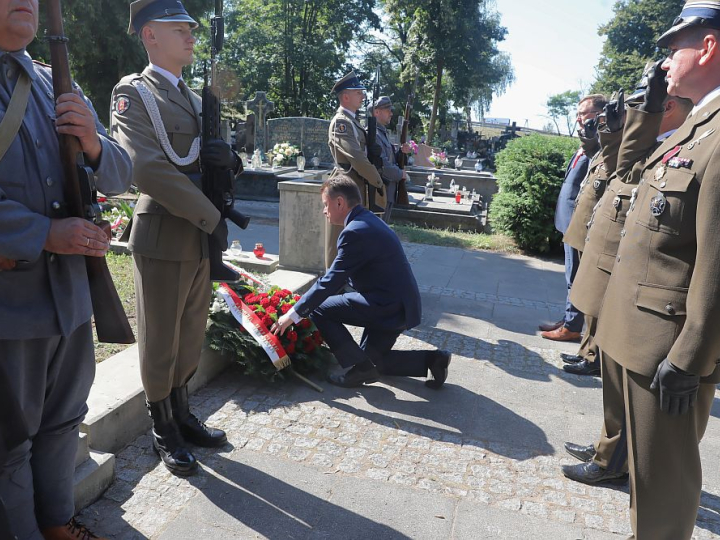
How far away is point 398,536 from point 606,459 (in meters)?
1.30

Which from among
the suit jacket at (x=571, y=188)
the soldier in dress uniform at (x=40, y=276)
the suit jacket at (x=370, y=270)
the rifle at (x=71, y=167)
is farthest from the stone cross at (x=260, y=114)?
the rifle at (x=71, y=167)

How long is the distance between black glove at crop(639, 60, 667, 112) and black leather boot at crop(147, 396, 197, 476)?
9.84 feet

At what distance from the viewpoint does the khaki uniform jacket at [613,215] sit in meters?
3.28

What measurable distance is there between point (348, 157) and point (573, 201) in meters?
2.26

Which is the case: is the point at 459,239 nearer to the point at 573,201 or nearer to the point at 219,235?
the point at 573,201

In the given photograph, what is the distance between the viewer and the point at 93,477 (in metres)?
2.68

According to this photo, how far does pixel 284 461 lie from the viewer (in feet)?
10.4

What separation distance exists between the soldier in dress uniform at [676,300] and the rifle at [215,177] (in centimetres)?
193

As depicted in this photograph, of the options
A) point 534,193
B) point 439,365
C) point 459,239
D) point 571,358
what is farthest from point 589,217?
point 459,239

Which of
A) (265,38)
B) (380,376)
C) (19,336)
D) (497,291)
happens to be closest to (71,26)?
(497,291)

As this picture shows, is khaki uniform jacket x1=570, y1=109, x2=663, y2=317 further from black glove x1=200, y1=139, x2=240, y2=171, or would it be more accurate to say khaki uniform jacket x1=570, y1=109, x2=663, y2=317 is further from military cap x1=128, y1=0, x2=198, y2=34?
military cap x1=128, y1=0, x2=198, y2=34

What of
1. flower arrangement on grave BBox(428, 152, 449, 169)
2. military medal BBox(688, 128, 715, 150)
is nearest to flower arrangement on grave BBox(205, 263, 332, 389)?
military medal BBox(688, 128, 715, 150)

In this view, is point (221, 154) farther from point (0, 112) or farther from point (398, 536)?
point (398, 536)

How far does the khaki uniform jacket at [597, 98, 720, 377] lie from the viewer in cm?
195
